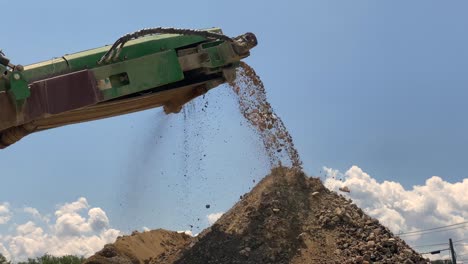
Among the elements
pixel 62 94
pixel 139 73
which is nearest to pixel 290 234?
pixel 139 73

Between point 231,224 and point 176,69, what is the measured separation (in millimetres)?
2818

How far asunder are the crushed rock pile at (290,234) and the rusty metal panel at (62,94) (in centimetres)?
297

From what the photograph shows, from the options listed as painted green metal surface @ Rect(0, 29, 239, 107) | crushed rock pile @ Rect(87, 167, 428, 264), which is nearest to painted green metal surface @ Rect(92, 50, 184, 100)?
painted green metal surface @ Rect(0, 29, 239, 107)

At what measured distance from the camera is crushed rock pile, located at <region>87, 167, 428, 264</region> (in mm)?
7488

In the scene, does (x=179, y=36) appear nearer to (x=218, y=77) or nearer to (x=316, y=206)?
(x=218, y=77)

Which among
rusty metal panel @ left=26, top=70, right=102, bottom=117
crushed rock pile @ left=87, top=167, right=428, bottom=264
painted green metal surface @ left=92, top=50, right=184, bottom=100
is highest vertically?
painted green metal surface @ left=92, top=50, right=184, bottom=100

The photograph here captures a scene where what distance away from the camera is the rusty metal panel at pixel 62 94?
→ 17.6 feet

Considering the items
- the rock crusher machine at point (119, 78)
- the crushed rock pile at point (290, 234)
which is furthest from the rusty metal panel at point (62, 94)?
the crushed rock pile at point (290, 234)

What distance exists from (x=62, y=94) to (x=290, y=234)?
3.70 meters

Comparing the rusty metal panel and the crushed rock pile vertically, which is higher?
the rusty metal panel

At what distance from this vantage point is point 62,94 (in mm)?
5504

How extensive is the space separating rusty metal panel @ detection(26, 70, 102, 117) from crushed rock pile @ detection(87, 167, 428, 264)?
9.75ft

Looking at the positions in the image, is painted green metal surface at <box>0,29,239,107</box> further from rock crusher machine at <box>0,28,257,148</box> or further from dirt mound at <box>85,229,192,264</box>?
dirt mound at <box>85,229,192,264</box>

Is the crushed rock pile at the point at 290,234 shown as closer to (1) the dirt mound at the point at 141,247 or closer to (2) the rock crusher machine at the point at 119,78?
(1) the dirt mound at the point at 141,247
